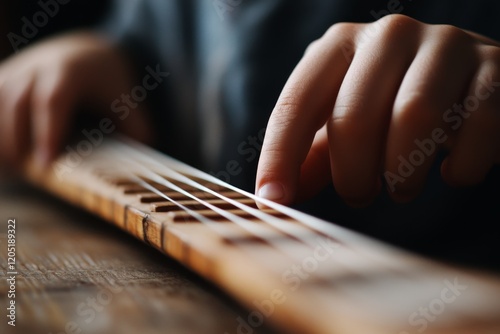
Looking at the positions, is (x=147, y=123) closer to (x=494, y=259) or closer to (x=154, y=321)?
(x=494, y=259)

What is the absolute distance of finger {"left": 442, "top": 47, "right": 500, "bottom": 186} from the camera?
0.55 metres

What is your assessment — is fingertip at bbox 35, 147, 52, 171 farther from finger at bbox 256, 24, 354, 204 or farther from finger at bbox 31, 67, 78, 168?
finger at bbox 256, 24, 354, 204

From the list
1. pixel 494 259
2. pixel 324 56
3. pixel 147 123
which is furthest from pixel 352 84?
pixel 147 123

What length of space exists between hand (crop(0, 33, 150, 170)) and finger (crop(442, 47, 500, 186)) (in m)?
0.57

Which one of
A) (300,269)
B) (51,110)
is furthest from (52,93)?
(300,269)

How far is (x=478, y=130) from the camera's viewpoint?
0.55 meters

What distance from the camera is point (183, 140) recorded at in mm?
1268

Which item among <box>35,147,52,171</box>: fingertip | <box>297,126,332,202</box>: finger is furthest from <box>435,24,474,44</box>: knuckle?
<box>35,147,52,171</box>: fingertip

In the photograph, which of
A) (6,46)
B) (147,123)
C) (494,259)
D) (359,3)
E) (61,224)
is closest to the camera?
(61,224)

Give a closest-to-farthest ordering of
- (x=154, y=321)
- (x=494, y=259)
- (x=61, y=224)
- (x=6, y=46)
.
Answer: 1. (x=154, y=321)
2. (x=61, y=224)
3. (x=494, y=259)
4. (x=6, y=46)

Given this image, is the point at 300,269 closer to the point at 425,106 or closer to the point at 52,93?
the point at 425,106

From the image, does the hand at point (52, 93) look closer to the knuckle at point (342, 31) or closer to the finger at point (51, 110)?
the finger at point (51, 110)

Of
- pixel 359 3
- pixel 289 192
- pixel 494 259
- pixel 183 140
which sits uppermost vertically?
pixel 359 3

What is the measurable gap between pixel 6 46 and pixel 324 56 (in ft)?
4.69
